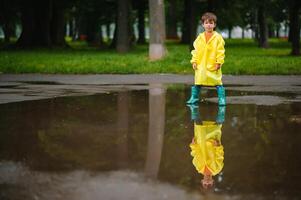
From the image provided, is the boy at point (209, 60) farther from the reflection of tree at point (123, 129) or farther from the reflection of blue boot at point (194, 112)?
the reflection of tree at point (123, 129)

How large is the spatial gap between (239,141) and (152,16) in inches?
627

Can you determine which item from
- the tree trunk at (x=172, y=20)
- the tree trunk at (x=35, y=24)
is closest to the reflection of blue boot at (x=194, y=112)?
the tree trunk at (x=35, y=24)

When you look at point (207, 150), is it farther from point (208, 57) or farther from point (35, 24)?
point (35, 24)

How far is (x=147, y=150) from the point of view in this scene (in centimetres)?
660

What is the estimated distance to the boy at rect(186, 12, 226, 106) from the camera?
10.6 m

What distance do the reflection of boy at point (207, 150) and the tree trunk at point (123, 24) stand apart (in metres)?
23.0

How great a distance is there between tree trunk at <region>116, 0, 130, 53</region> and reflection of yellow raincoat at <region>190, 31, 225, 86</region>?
803 inches

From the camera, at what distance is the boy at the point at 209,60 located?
34.9ft

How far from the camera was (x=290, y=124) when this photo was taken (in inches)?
329

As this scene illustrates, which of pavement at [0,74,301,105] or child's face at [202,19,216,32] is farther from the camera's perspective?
pavement at [0,74,301,105]

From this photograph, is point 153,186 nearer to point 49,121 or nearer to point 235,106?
point 49,121

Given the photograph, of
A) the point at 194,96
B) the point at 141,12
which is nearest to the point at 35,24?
the point at 141,12

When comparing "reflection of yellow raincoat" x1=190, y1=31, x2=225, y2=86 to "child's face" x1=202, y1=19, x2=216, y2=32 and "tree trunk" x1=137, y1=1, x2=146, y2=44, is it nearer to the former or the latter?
"child's face" x1=202, y1=19, x2=216, y2=32

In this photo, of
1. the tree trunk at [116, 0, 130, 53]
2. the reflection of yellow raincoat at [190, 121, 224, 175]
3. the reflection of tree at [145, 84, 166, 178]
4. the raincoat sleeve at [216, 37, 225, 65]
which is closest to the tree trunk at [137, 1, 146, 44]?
the tree trunk at [116, 0, 130, 53]
